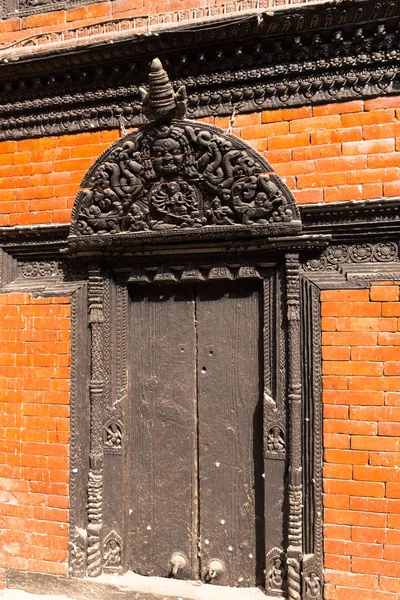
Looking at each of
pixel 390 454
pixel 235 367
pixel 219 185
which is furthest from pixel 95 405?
pixel 390 454

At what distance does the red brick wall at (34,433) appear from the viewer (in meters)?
3.19

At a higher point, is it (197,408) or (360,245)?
(360,245)

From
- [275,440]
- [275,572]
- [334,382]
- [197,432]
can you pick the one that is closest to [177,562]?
[275,572]

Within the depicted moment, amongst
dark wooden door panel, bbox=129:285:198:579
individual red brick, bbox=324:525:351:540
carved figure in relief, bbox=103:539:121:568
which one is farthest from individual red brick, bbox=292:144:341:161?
carved figure in relief, bbox=103:539:121:568

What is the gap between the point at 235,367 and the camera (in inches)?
120

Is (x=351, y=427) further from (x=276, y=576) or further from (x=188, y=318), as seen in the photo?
(x=188, y=318)

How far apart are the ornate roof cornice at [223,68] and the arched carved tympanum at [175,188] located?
244 mm

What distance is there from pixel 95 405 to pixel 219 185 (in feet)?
5.21

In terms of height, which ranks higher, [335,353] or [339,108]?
[339,108]

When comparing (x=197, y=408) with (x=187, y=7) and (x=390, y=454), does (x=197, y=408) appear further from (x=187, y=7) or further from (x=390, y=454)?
(x=187, y=7)

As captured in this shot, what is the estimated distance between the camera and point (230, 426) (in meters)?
3.05

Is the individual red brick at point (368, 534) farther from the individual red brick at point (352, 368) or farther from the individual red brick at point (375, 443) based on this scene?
the individual red brick at point (352, 368)

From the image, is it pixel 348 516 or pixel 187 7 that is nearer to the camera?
pixel 348 516

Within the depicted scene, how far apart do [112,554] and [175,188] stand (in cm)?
235
